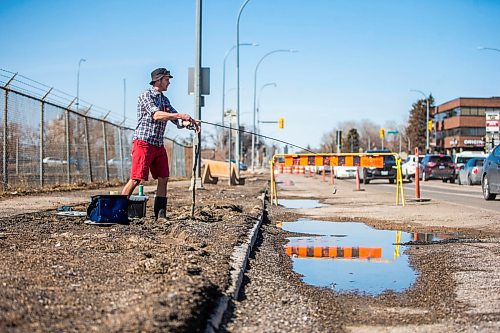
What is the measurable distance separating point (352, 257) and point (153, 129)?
2.99 meters

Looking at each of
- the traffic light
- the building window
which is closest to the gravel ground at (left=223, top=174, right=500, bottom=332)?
the traffic light

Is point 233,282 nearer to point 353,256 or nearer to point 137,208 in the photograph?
point 353,256

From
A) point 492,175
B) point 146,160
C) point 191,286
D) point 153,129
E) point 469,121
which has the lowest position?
point 191,286

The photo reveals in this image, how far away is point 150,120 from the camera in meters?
9.20

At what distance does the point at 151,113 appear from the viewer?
9.16 metres

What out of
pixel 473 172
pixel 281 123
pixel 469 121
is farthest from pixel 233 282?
pixel 469 121

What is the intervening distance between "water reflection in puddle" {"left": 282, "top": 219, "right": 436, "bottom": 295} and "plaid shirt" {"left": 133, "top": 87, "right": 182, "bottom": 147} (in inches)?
86.3

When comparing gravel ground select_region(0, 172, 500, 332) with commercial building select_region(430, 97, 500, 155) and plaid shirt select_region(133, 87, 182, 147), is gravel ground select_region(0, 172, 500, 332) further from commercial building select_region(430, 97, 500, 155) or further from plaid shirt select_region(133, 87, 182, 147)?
commercial building select_region(430, 97, 500, 155)

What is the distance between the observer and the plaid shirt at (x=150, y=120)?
30.1 feet

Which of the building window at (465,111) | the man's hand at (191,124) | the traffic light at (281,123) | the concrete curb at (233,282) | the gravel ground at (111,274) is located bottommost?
the concrete curb at (233,282)

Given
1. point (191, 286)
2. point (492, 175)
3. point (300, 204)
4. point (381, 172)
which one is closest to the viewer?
point (191, 286)

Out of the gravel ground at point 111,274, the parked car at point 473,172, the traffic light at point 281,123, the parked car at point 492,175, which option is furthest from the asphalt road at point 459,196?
the traffic light at point 281,123

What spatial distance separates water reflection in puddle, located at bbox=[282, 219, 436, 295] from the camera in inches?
260

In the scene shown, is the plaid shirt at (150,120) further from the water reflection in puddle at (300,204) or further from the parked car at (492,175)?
the parked car at (492,175)
